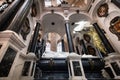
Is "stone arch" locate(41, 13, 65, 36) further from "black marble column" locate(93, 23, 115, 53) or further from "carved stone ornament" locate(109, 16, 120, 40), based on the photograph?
"carved stone ornament" locate(109, 16, 120, 40)

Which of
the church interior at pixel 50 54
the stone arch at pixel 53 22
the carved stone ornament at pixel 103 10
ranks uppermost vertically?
the stone arch at pixel 53 22

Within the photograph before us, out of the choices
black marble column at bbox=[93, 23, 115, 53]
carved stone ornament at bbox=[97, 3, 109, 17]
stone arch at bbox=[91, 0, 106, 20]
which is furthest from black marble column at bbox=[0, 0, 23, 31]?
stone arch at bbox=[91, 0, 106, 20]

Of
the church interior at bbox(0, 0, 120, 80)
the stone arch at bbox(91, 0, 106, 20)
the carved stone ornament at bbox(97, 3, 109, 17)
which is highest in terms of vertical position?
the stone arch at bbox(91, 0, 106, 20)

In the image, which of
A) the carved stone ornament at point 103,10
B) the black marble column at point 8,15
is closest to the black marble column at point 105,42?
the carved stone ornament at point 103,10

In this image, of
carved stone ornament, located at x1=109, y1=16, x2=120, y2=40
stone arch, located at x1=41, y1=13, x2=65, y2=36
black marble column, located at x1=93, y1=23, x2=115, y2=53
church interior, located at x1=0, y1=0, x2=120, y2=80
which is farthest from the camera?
stone arch, located at x1=41, y1=13, x2=65, y2=36

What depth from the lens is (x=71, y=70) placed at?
5.22 metres

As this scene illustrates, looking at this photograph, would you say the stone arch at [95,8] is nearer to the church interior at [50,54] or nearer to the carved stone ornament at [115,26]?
the church interior at [50,54]

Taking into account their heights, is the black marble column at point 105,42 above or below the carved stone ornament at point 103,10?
below

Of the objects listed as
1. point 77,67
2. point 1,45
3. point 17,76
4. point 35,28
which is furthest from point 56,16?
point 1,45

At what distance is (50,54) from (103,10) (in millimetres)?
4437

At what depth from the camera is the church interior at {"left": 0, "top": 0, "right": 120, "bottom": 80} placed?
329 centimetres

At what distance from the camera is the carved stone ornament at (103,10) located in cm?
725

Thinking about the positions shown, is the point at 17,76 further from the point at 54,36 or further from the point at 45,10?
the point at 54,36

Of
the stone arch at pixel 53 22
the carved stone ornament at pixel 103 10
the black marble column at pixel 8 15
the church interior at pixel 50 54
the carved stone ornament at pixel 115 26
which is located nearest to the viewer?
the church interior at pixel 50 54
